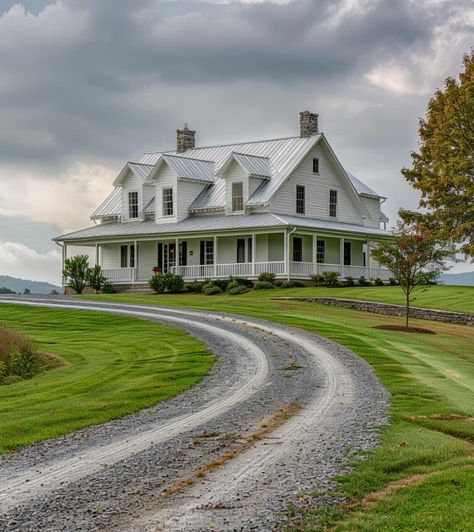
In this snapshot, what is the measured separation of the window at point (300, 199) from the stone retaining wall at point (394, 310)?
40.4ft

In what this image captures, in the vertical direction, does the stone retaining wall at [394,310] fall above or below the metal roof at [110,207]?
below

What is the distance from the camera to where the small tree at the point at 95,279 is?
54.2 metres

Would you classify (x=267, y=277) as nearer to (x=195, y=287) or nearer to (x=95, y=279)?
(x=195, y=287)

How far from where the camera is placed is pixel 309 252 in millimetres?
52125

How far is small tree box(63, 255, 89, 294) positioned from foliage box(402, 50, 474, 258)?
66.1 feet

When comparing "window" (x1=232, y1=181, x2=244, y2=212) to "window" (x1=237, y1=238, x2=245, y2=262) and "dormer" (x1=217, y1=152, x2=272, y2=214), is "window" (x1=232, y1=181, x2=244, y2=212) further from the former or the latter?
"window" (x1=237, y1=238, x2=245, y2=262)

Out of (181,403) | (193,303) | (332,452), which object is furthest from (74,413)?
(193,303)

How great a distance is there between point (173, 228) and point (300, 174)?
822cm

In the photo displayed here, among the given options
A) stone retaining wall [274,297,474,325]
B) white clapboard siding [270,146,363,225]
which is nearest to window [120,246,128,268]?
white clapboard siding [270,146,363,225]

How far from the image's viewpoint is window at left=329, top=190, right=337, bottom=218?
5542 centimetres

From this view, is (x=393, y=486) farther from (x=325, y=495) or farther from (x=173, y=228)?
(x=173, y=228)

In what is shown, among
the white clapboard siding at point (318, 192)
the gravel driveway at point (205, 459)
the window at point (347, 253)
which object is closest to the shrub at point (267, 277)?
the white clapboard siding at point (318, 192)

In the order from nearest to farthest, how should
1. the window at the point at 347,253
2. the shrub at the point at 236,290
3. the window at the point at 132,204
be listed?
the shrub at the point at 236,290 < the window at the point at 347,253 < the window at the point at 132,204

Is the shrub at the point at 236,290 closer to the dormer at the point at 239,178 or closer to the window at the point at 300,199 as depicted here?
the dormer at the point at 239,178
